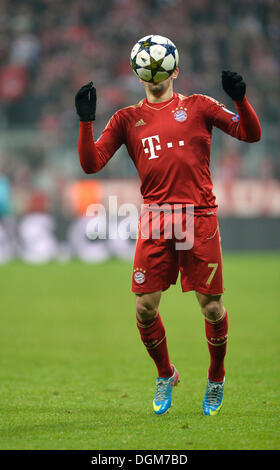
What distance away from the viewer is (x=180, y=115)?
5.11m

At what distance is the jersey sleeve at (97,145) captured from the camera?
4961mm

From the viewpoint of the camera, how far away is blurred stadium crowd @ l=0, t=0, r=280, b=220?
61.4 ft

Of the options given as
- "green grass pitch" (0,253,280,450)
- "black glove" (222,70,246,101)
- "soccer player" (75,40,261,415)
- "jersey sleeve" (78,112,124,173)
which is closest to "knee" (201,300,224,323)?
"soccer player" (75,40,261,415)

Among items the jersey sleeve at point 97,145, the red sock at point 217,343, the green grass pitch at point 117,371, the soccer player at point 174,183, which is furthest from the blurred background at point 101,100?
the red sock at point 217,343

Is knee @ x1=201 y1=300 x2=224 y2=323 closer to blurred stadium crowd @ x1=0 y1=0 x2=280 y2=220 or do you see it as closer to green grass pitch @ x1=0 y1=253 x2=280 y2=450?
green grass pitch @ x1=0 y1=253 x2=280 y2=450

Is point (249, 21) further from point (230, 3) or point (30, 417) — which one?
point (30, 417)

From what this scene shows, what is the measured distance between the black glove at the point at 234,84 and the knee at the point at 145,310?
1.45m

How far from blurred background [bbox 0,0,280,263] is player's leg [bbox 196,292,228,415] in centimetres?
1324

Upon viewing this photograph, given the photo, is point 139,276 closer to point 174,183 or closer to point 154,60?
point 174,183

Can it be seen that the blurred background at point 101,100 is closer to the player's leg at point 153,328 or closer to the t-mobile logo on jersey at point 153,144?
the player's leg at point 153,328

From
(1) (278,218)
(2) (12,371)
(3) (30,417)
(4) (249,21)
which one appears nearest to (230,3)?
(4) (249,21)

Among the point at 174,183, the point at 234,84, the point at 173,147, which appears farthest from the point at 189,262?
the point at 234,84

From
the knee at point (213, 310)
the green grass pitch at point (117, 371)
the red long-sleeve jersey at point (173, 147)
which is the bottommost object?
the green grass pitch at point (117, 371)

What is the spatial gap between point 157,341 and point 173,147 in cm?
133
